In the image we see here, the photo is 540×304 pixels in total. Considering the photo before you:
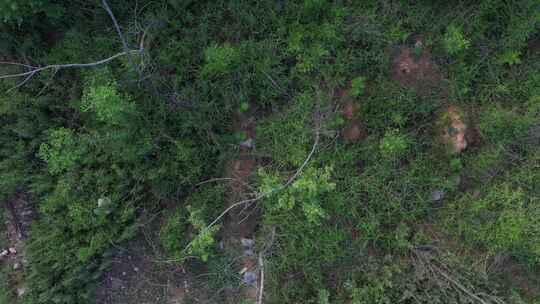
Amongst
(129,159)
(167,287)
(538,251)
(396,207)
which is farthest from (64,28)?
(538,251)

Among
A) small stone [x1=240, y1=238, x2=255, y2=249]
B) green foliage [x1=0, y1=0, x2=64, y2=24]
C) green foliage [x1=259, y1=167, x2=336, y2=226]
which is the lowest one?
small stone [x1=240, y1=238, x2=255, y2=249]

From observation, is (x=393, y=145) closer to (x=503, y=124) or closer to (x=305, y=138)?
(x=305, y=138)

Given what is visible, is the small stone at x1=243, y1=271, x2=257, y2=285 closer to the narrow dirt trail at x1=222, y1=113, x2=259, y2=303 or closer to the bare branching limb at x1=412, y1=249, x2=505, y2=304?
the narrow dirt trail at x1=222, y1=113, x2=259, y2=303

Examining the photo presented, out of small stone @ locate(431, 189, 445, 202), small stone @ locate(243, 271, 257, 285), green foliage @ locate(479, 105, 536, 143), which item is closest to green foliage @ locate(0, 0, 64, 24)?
small stone @ locate(243, 271, 257, 285)

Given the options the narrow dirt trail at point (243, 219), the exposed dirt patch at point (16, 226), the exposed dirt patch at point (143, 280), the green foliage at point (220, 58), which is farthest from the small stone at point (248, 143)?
the exposed dirt patch at point (16, 226)

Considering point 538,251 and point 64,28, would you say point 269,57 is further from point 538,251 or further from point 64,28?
point 538,251

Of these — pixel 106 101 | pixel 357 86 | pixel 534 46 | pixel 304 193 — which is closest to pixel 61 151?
pixel 106 101
